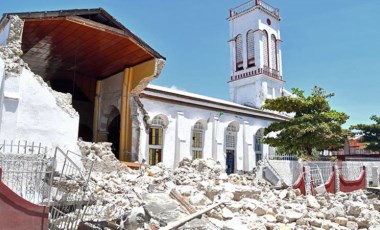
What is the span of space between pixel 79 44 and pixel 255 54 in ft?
76.8

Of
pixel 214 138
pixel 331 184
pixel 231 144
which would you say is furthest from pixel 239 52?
pixel 331 184

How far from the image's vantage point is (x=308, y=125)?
18031mm

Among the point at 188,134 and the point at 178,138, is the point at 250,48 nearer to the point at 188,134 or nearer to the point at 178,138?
the point at 188,134

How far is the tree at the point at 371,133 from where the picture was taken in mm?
30797

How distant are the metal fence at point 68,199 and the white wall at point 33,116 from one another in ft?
3.01

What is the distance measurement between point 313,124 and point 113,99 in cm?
1164

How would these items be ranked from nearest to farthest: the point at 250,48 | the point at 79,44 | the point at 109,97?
the point at 79,44 → the point at 109,97 → the point at 250,48

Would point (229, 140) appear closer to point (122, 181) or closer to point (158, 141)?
point (158, 141)

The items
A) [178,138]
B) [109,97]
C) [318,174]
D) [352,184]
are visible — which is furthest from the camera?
[178,138]

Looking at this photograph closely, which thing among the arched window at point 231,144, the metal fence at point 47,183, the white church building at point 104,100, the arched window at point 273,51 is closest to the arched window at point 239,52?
the arched window at point 273,51

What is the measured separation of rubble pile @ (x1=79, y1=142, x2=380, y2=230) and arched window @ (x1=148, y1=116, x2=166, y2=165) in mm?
6416

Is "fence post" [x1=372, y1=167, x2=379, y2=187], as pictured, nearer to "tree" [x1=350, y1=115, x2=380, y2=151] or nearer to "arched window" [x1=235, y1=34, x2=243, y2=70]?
"tree" [x1=350, y1=115, x2=380, y2=151]

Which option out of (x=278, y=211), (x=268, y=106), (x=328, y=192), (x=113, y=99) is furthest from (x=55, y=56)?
(x=328, y=192)

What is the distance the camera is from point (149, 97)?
2089 centimetres
